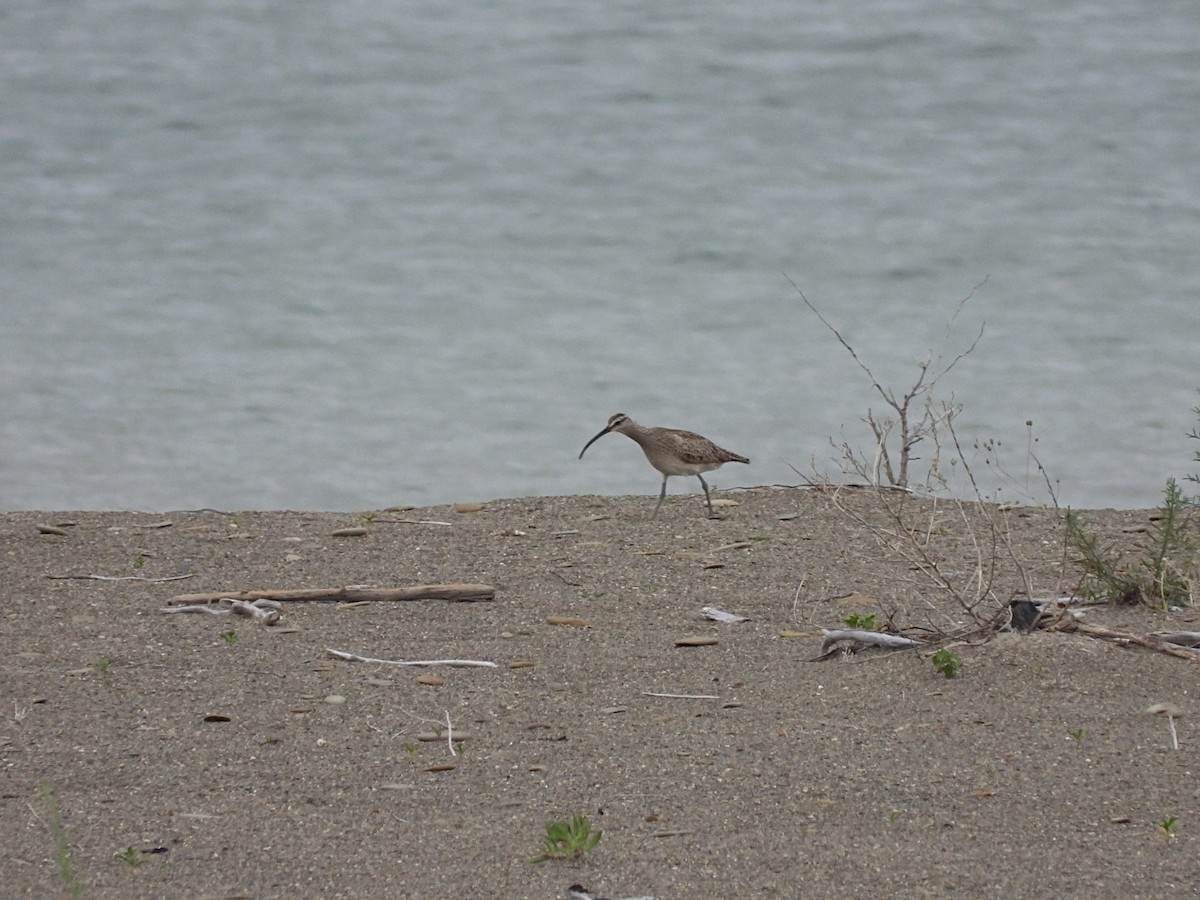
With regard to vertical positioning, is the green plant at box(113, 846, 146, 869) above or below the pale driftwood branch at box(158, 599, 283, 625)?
below

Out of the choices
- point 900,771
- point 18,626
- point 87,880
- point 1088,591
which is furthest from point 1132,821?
point 18,626

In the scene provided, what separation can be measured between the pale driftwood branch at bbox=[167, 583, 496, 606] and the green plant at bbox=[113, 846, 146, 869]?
226cm

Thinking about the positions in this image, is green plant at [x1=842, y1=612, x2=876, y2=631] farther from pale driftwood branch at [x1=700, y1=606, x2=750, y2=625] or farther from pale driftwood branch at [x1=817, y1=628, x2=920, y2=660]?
pale driftwood branch at [x1=700, y1=606, x2=750, y2=625]

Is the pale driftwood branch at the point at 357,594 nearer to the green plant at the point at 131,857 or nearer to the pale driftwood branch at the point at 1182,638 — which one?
the green plant at the point at 131,857

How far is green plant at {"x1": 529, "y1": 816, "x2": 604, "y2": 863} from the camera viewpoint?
13.0ft

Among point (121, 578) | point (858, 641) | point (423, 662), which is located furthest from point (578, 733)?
point (121, 578)

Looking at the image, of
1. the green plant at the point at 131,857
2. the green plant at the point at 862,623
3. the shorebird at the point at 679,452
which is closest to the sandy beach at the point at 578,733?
the green plant at the point at 131,857

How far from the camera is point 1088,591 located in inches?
239

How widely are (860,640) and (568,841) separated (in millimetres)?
1862

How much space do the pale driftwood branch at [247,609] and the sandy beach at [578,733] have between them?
0.12 ft

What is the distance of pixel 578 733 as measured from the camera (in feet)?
16.1

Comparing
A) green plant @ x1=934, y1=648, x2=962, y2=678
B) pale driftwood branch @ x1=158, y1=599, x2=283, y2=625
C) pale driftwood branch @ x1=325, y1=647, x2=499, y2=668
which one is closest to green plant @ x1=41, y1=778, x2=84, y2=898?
pale driftwood branch @ x1=325, y1=647, x2=499, y2=668

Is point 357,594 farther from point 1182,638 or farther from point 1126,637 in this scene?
point 1182,638

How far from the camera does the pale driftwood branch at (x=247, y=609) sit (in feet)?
19.8
